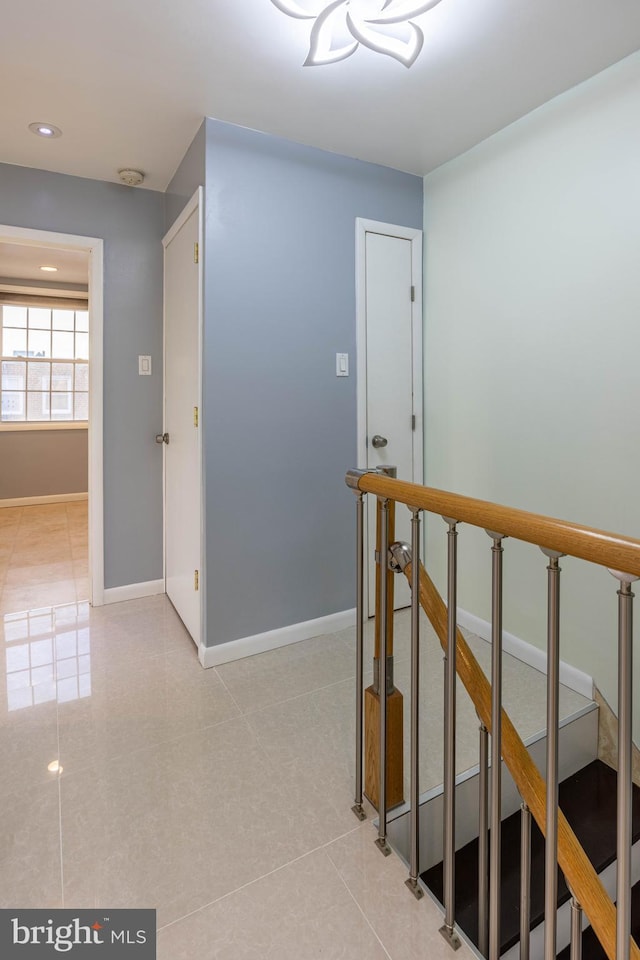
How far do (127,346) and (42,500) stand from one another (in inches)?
139

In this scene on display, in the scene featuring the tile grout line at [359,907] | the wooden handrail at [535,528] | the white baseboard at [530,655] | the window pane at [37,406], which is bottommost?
Answer: the tile grout line at [359,907]

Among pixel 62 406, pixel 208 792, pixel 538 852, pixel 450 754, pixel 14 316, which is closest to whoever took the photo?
pixel 450 754

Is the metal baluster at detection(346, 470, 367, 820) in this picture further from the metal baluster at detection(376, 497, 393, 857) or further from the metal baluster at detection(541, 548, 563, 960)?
the metal baluster at detection(541, 548, 563, 960)

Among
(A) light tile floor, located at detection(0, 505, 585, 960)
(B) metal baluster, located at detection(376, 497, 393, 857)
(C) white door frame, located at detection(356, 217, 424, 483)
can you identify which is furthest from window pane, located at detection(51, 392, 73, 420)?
(B) metal baluster, located at detection(376, 497, 393, 857)

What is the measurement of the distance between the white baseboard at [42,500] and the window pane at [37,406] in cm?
88

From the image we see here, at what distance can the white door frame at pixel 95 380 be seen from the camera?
2.74 m

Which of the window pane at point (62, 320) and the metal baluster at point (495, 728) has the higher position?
the window pane at point (62, 320)

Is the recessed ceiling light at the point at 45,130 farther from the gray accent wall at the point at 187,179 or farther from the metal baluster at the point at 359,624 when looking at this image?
the metal baluster at the point at 359,624

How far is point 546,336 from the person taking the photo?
6.98ft

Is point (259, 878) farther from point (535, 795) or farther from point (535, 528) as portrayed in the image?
point (535, 528)

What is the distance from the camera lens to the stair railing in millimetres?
806

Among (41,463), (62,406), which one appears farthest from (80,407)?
(41,463)

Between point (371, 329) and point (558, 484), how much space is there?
3.87ft

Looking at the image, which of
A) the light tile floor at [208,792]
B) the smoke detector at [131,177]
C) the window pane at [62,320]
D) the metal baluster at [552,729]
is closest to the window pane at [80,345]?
the window pane at [62,320]
